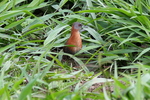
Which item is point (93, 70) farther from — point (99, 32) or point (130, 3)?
point (130, 3)

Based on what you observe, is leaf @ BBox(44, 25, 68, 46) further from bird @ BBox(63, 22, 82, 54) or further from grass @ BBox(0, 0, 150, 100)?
bird @ BBox(63, 22, 82, 54)

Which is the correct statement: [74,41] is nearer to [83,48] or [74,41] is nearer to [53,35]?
[83,48]

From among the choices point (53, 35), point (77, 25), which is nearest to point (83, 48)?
point (77, 25)

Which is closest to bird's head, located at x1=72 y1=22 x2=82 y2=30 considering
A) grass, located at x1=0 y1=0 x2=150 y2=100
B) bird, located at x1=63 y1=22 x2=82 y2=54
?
bird, located at x1=63 y1=22 x2=82 y2=54

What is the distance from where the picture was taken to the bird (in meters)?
4.90

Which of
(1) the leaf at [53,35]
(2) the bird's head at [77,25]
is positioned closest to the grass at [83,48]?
(1) the leaf at [53,35]

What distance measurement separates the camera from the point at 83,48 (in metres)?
4.93

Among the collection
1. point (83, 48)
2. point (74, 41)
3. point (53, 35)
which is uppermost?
point (53, 35)

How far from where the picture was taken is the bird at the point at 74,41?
490cm


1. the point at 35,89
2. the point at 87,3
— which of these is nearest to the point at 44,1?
the point at 87,3

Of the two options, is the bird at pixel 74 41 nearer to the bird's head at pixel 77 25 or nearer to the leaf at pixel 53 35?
the bird's head at pixel 77 25

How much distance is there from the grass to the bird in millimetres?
84

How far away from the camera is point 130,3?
18.3 feet

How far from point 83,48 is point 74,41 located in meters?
0.14
